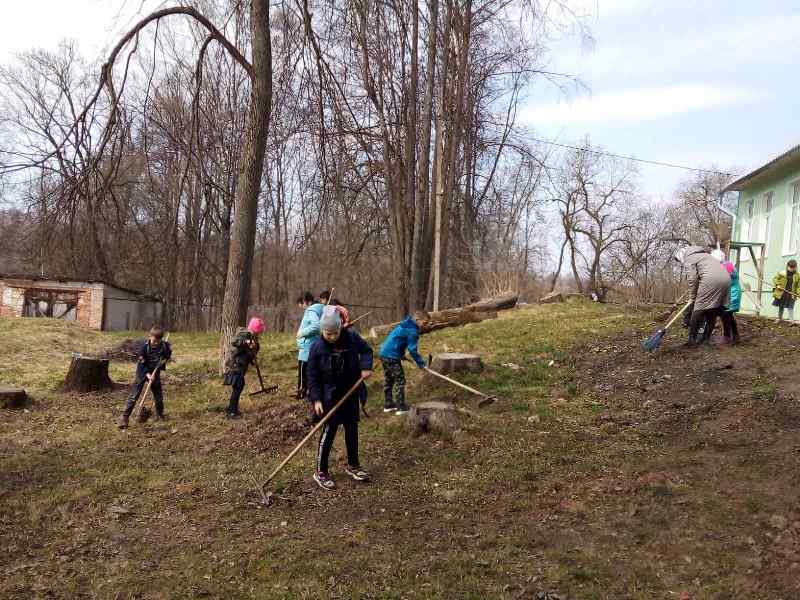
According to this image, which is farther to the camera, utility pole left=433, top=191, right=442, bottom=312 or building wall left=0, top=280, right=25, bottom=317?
building wall left=0, top=280, right=25, bottom=317

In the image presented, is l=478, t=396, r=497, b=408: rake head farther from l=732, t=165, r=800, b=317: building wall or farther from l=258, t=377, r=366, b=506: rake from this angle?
l=732, t=165, r=800, b=317: building wall

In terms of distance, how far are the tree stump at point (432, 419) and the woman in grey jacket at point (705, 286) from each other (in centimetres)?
402

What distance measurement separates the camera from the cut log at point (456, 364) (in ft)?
30.1

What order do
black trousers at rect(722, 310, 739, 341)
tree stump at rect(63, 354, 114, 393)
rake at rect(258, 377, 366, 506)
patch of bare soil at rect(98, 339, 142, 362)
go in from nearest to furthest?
rake at rect(258, 377, 366, 506) < black trousers at rect(722, 310, 739, 341) < tree stump at rect(63, 354, 114, 393) < patch of bare soil at rect(98, 339, 142, 362)

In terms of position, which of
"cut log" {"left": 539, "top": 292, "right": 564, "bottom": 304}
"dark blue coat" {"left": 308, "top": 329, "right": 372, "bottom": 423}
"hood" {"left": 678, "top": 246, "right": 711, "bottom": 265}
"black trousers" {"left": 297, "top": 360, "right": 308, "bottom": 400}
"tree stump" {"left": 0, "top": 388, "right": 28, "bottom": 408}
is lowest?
"tree stump" {"left": 0, "top": 388, "right": 28, "bottom": 408}

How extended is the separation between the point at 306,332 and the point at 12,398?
433 centimetres

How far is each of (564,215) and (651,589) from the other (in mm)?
41270

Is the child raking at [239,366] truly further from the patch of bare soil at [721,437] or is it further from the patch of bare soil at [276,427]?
the patch of bare soil at [721,437]

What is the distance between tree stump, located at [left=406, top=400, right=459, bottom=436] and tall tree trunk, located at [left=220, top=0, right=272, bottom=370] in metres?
4.51

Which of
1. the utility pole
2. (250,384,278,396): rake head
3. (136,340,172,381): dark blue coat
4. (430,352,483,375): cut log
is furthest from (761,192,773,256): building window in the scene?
(136,340,172,381): dark blue coat

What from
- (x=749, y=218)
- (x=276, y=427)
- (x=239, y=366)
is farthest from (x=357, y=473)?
(x=749, y=218)

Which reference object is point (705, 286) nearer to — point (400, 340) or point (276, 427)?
point (400, 340)

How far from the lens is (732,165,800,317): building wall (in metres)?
16.0

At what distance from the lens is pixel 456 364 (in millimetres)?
9227
